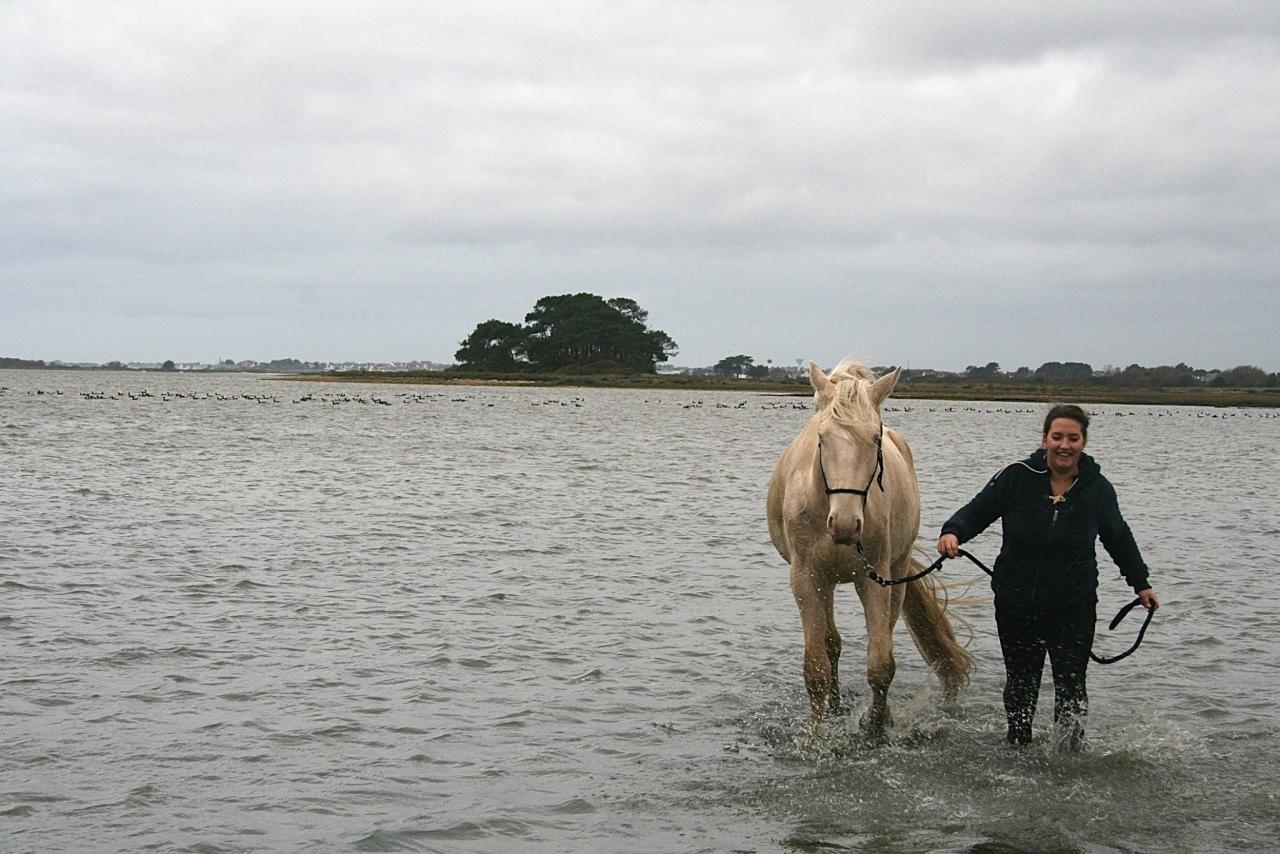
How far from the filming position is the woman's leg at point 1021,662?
7.68 m

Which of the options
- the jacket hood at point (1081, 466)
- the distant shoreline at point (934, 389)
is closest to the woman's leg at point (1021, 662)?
the jacket hood at point (1081, 466)

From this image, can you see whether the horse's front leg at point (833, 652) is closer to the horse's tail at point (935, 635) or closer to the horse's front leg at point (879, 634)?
the horse's front leg at point (879, 634)

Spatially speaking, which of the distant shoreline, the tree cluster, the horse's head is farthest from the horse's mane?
the tree cluster

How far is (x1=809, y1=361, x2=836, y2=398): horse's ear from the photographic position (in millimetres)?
7730

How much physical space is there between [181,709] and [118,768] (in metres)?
1.29

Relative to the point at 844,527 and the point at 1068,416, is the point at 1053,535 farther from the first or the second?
the point at 844,527

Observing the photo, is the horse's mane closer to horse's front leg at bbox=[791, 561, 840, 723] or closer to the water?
horse's front leg at bbox=[791, 561, 840, 723]

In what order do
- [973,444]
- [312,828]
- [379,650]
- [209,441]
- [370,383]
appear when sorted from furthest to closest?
[370,383] → [973,444] → [209,441] → [379,650] → [312,828]

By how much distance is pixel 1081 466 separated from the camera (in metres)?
7.48

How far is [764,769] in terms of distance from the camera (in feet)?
25.9

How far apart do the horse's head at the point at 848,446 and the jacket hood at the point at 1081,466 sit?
91cm

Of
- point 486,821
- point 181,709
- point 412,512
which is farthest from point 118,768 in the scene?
point 412,512

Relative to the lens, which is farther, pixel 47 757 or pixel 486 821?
pixel 47 757

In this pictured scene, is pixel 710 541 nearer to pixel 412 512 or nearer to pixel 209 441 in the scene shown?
pixel 412 512
